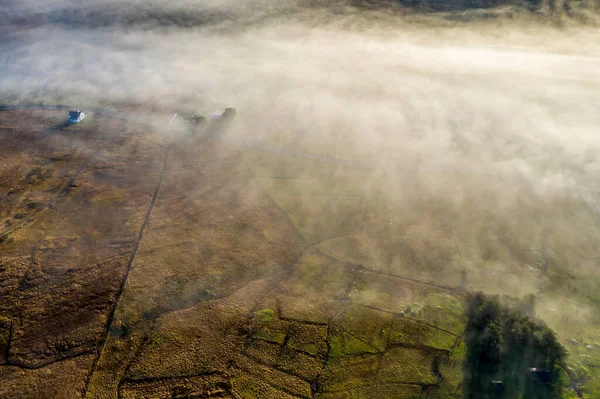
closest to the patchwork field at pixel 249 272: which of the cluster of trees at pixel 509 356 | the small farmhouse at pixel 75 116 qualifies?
the cluster of trees at pixel 509 356

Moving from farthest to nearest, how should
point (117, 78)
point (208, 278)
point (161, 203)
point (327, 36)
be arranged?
point (327, 36), point (117, 78), point (161, 203), point (208, 278)

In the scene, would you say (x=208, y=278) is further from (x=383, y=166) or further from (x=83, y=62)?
(x=83, y=62)

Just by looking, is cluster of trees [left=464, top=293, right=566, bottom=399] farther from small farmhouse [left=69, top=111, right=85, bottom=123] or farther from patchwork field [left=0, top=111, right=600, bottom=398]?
small farmhouse [left=69, top=111, right=85, bottom=123]

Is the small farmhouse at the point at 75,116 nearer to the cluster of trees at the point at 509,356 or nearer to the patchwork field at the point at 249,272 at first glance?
the patchwork field at the point at 249,272

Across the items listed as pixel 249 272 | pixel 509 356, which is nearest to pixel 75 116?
pixel 249 272

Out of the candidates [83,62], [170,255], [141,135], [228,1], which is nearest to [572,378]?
[170,255]

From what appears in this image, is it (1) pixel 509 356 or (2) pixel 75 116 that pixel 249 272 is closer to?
(1) pixel 509 356
